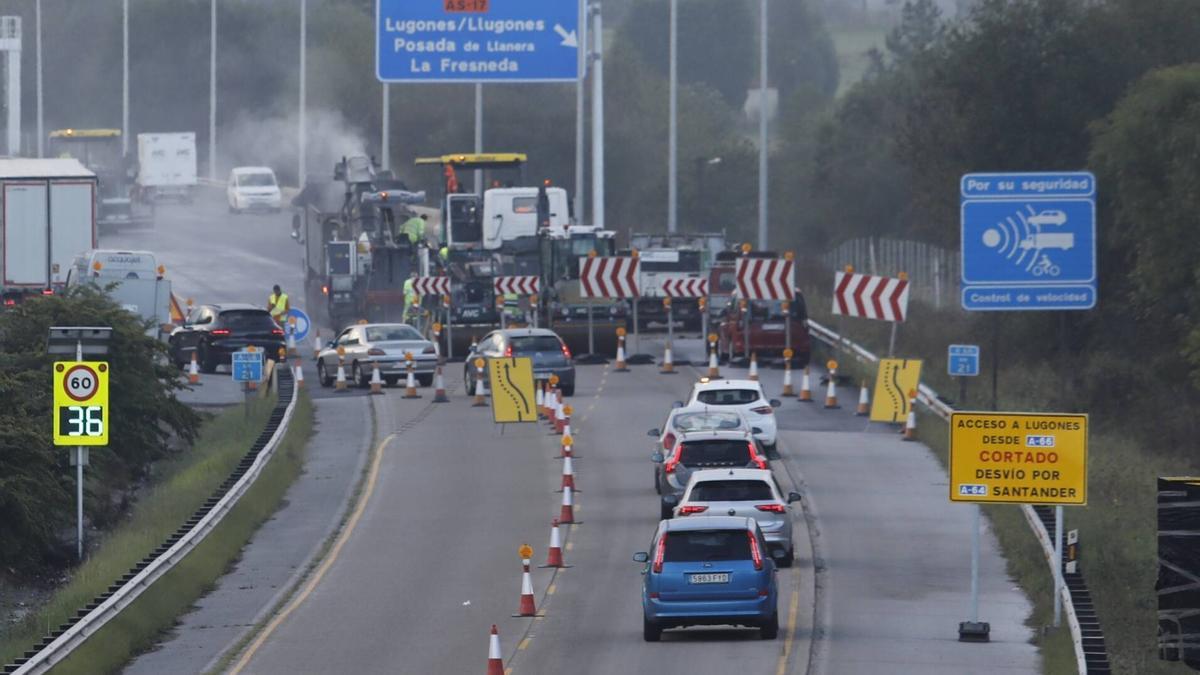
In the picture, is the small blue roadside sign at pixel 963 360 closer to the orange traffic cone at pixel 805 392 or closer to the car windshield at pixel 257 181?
the orange traffic cone at pixel 805 392

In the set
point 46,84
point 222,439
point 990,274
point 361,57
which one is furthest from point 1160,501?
point 46,84

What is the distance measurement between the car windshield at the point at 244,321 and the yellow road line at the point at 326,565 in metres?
9.82

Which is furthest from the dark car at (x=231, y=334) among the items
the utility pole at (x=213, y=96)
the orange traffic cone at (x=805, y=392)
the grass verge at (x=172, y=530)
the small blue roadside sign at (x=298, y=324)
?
the utility pole at (x=213, y=96)

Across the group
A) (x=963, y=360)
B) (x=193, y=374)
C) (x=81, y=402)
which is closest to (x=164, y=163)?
(x=193, y=374)

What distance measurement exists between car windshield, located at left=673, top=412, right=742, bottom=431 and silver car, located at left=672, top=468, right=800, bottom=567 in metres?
5.31

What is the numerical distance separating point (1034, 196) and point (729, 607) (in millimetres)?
7149

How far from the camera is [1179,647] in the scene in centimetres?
1424

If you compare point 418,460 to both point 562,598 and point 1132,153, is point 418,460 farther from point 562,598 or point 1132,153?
point 1132,153

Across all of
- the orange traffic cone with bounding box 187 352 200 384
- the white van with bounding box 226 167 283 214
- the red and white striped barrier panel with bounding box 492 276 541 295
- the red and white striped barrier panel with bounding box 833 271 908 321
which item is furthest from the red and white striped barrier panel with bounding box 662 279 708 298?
the white van with bounding box 226 167 283 214

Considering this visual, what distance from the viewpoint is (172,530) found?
28422mm

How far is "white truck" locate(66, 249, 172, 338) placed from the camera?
48750 millimetres

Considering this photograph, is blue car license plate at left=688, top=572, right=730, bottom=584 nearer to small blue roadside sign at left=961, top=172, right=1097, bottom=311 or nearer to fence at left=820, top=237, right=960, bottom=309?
small blue roadside sign at left=961, top=172, right=1097, bottom=311

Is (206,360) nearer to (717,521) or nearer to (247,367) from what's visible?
(247,367)

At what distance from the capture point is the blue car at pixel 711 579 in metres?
21.8
